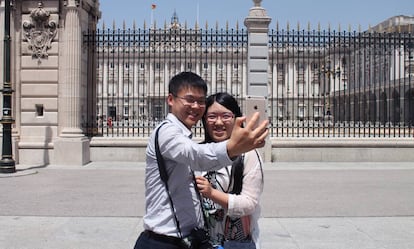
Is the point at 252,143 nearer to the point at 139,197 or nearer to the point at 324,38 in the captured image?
the point at 139,197

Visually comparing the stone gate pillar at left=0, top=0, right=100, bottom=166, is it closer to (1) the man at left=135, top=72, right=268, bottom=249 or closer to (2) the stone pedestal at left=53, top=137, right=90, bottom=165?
(2) the stone pedestal at left=53, top=137, right=90, bottom=165

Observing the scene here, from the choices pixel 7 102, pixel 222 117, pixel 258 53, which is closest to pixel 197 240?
pixel 222 117

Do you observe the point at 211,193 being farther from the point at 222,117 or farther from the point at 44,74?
the point at 44,74

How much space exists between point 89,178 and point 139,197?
289 cm

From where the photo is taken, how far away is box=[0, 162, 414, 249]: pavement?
18.6 feet

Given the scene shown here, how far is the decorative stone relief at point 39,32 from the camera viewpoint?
14.0 meters

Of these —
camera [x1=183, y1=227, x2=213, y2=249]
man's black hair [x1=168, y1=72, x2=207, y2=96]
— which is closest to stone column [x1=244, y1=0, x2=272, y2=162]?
man's black hair [x1=168, y1=72, x2=207, y2=96]

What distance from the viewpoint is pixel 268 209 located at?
7.60 meters

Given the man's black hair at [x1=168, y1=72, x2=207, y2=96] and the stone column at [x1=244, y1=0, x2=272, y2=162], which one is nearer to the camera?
the man's black hair at [x1=168, y1=72, x2=207, y2=96]

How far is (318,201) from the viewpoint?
8.27 metres

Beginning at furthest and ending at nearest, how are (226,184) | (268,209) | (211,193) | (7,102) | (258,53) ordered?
1. (258,53)
2. (7,102)
3. (268,209)
4. (226,184)
5. (211,193)

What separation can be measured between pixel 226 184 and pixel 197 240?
0.43 meters

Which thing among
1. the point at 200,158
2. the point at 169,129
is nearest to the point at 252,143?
the point at 200,158

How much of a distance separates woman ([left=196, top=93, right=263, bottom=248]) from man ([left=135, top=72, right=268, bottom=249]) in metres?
0.13
